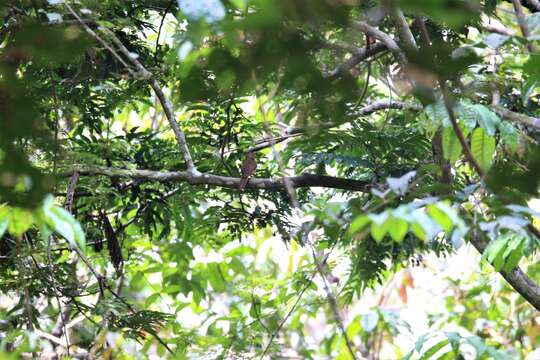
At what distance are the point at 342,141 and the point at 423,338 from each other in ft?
1.29

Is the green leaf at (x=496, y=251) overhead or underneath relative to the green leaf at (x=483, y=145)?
underneath

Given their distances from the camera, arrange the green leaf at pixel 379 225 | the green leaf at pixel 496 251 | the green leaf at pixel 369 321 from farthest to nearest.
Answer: the green leaf at pixel 369 321 → the green leaf at pixel 496 251 → the green leaf at pixel 379 225

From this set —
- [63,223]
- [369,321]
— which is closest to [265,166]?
[369,321]

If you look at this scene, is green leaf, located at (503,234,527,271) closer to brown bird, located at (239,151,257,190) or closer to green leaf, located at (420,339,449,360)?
green leaf, located at (420,339,449,360)

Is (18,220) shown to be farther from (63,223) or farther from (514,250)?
(514,250)

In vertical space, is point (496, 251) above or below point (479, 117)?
below

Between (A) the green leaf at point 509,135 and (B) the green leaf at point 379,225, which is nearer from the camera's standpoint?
(B) the green leaf at point 379,225

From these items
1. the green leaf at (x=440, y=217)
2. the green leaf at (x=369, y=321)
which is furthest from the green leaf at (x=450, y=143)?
the green leaf at (x=369, y=321)

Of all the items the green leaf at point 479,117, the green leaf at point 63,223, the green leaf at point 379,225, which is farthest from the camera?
the green leaf at point 479,117

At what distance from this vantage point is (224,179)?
1.19m

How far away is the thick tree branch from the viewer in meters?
1.19

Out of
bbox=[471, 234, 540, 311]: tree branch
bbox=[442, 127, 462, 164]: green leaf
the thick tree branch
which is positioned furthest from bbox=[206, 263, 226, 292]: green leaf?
bbox=[442, 127, 462, 164]: green leaf

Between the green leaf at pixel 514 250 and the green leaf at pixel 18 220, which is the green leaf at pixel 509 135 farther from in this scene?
the green leaf at pixel 18 220

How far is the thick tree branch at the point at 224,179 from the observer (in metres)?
1.19
